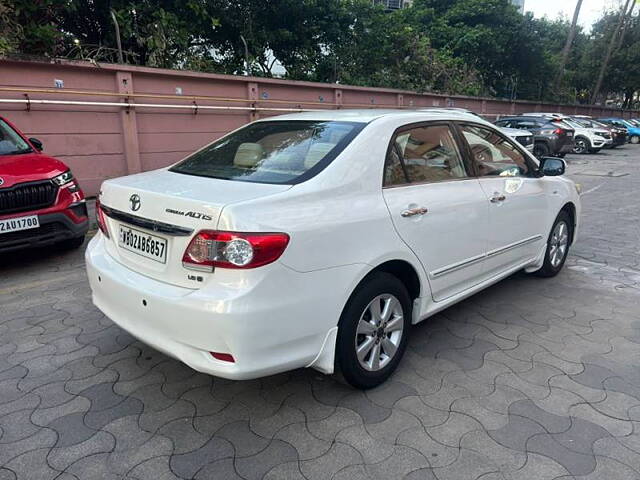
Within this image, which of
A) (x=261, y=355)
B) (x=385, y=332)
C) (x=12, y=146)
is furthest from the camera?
(x=12, y=146)

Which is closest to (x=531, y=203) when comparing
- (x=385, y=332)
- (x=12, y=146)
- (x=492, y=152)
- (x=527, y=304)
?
(x=492, y=152)

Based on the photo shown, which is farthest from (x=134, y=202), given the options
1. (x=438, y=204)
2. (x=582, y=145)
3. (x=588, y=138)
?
(x=582, y=145)

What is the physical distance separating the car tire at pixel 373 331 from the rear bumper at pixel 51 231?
3.33 meters

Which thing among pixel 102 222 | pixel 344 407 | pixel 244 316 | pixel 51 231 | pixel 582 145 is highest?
pixel 102 222

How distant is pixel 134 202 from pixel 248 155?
76 cm

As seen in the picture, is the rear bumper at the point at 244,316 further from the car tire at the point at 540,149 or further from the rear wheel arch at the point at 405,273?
the car tire at the point at 540,149

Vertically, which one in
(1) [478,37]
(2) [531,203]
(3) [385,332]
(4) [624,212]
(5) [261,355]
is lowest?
(4) [624,212]

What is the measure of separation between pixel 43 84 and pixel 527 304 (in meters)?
7.47

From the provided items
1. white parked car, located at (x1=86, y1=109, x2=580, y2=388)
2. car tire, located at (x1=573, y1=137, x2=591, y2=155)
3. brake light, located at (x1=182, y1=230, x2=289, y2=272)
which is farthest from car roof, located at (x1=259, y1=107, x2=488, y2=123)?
car tire, located at (x1=573, y1=137, x2=591, y2=155)

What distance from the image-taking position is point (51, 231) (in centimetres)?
457

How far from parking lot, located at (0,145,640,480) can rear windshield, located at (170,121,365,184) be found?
1190mm

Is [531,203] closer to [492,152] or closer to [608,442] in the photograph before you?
[492,152]

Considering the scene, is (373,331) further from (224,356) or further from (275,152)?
(275,152)

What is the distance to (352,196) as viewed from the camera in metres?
2.49
